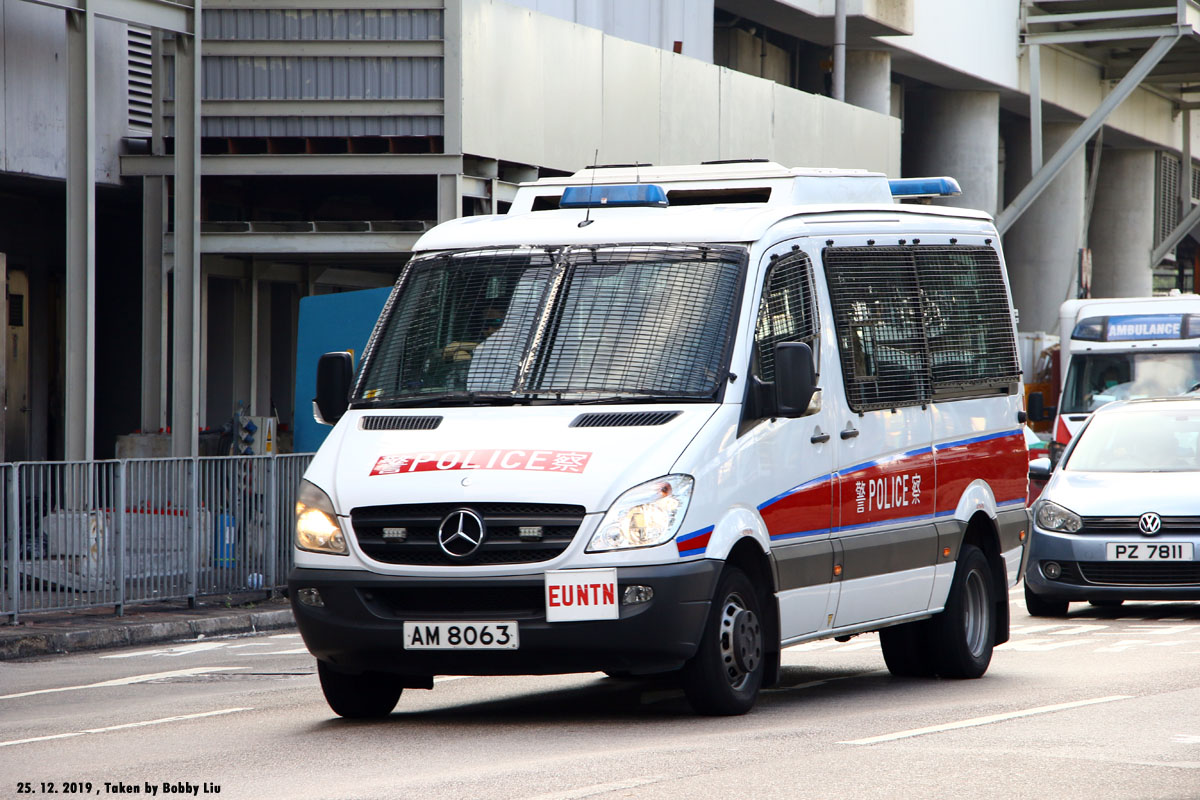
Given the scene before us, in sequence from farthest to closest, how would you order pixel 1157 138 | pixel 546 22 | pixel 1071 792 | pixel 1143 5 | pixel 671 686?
1. pixel 1157 138
2. pixel 1143 5
3. pixel 546 22
4. pixel 671 686
5. pixel 1071 792

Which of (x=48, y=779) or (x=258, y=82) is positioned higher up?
(x=258, y=82)

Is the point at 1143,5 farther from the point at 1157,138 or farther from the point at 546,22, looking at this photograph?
the point at 546,22

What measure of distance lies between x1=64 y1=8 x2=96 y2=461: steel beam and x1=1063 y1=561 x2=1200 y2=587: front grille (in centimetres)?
879

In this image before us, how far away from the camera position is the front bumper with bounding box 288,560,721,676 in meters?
8.48

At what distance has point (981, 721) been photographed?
909 centimetres

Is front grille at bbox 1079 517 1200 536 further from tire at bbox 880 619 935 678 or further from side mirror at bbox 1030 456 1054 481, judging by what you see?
tire at bbox 880 619 935 678

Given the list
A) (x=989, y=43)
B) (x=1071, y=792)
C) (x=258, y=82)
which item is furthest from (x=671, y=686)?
(x=989, y=43)

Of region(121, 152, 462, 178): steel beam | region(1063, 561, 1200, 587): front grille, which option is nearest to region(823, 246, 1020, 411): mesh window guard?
region(1063, 561, 1200, 587): front grille

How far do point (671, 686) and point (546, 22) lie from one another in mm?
12061

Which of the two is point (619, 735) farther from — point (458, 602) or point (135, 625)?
point (135, 625)

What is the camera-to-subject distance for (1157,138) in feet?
158

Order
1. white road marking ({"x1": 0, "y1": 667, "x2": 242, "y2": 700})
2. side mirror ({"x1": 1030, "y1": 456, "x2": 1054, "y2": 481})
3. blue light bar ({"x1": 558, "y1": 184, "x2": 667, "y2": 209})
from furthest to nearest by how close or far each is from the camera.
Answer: side mirror ({"x1": 1030, "y1": 456, "x2": 1054, "y2": 481}), white road marking ({"x1": 0, "y1": 667, "x2": 242, "y2": 700}), blue light bar ({"x1": 558, "y1": 184, "x2": 667, "y2": 209})

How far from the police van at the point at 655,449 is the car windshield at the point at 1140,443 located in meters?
4.67

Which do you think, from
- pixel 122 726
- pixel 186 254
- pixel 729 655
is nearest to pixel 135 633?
pixel 122 726
